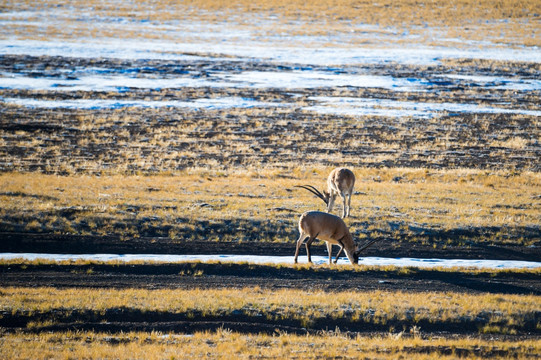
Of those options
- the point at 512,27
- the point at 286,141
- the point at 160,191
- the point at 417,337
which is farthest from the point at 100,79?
the point at 512,27

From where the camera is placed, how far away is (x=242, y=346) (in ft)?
35.7

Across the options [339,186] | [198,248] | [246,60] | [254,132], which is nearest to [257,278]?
[198,248]

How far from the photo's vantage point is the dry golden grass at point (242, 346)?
33.3 feet

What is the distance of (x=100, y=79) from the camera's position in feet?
222

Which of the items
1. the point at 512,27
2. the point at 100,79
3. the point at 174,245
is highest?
the point at 512,27

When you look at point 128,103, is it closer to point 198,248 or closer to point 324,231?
point 198,248

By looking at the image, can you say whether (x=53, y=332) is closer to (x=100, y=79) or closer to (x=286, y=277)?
(x=286, y=277)

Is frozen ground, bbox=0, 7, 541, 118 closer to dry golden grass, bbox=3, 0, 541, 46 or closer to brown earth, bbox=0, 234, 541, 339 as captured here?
dry golden grass, bbox=3, 0, 541, 46

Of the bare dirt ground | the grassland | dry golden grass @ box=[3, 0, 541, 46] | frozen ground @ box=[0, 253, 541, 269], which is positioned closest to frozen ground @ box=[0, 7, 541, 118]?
dry golden grass @ box=[3, 0, 541, 46]

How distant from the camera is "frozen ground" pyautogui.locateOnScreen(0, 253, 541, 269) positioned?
692 inches

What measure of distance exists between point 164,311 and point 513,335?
23.8 ft

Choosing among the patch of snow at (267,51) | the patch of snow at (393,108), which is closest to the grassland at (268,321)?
the patch of snow at (393,108)

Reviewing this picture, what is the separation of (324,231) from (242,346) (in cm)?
661

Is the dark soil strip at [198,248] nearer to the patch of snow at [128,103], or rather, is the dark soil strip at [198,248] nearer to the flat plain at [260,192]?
the flat plain at [260,192]
